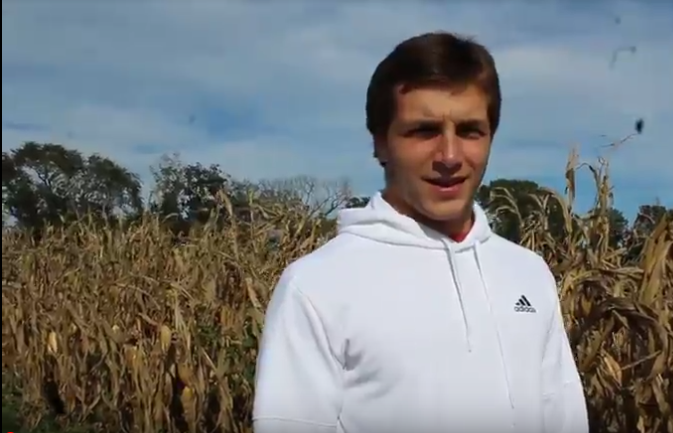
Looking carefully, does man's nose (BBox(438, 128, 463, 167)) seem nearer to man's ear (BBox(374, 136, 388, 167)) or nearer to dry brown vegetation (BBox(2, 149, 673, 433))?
man's ear (BBox(374, 136, 388, 167))

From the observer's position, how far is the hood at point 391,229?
1525 millimetres

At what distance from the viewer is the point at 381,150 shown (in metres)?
1.54

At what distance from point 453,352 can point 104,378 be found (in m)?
2.68

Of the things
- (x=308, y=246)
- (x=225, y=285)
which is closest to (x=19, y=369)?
(x=225, y=285)

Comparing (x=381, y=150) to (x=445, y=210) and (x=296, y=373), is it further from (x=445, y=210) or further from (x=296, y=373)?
(x=296, y=373)

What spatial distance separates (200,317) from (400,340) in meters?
2.35

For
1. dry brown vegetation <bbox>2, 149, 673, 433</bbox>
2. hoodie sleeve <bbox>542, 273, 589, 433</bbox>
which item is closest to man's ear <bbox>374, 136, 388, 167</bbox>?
hoodie sleeve <bbox>542, 273, 589, 433</bbox>

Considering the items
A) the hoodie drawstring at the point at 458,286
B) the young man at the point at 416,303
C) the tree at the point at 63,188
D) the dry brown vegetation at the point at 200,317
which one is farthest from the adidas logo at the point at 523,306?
the tree at the point at 63,188

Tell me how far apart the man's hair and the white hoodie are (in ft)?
0.50

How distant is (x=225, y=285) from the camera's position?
13.3 ft

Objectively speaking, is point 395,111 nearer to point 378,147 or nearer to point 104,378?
point 378,147

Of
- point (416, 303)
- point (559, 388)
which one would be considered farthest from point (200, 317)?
point (416, 303)

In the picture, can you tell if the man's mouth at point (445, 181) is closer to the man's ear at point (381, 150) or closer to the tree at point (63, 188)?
the man's ear at point (381, 150)

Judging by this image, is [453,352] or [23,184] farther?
[23,184]
